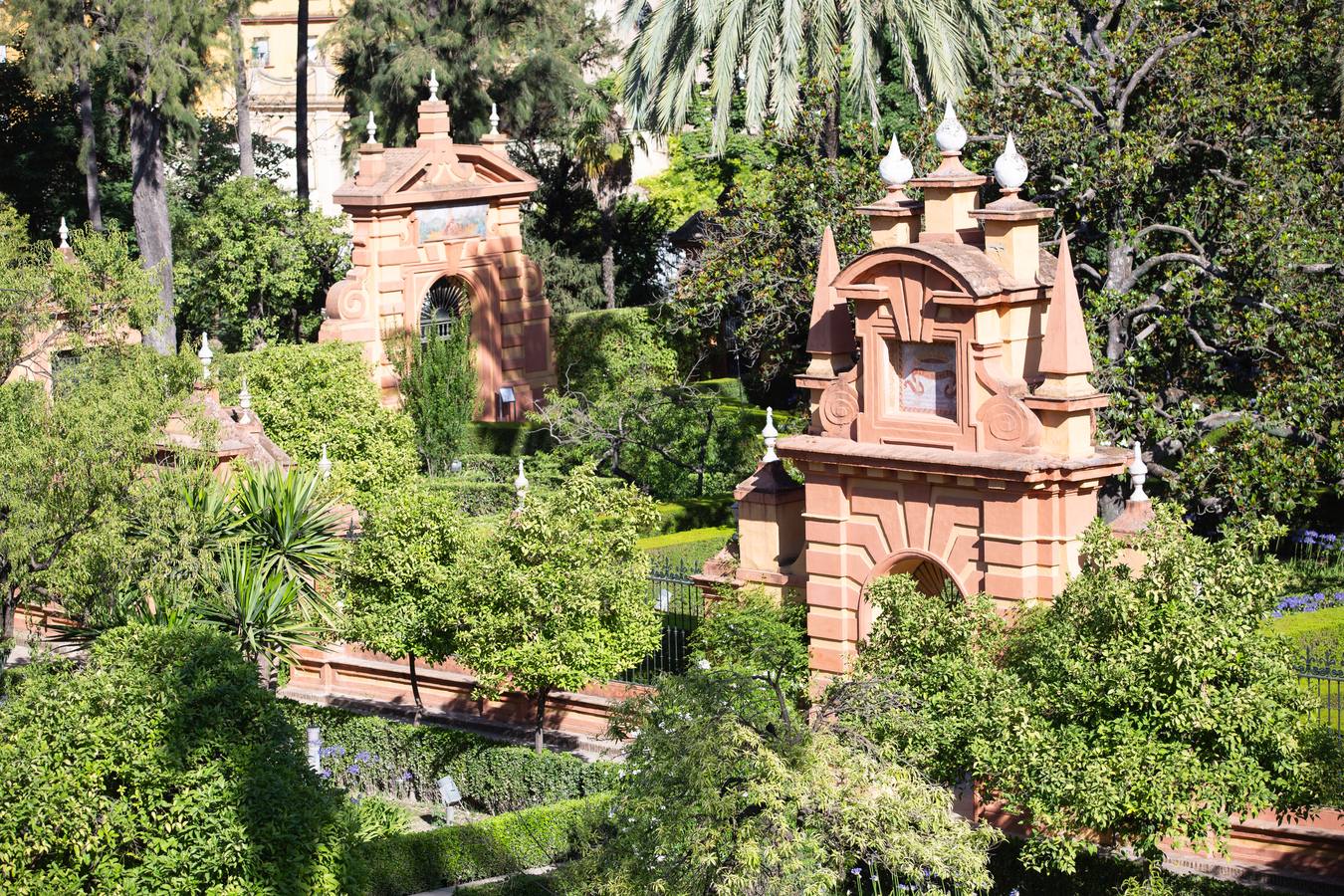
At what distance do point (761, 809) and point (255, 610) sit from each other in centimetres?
1050

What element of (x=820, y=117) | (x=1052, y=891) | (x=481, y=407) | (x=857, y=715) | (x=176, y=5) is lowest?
(x=1052, y=891)

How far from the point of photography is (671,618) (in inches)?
1143

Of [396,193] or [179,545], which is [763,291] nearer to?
[179,545]

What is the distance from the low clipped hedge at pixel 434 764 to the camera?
25.9 metres

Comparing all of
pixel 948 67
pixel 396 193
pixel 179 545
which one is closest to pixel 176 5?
pixel 396 193

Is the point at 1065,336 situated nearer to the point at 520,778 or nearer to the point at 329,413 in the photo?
the point at 520,778

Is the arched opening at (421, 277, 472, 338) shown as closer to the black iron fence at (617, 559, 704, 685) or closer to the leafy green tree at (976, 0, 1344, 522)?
the leafy green tree at (976, 0, 1344, 522)

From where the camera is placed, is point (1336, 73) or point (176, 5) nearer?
point (1336, 73)

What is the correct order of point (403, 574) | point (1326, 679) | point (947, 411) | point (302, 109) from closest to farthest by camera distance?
point (1326, 679) < point (947, 411) < point (403, 574) < point (302, 109)

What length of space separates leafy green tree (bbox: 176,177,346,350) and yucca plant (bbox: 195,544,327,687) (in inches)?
885

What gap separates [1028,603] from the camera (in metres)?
23.7

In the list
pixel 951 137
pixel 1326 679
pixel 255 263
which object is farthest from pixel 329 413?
pixel 1326 679

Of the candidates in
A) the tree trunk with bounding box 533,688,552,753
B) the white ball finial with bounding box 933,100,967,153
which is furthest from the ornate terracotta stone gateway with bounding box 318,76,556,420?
the white ball finial with bounding box 933,100,967,153

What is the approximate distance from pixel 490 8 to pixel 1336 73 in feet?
84.4
